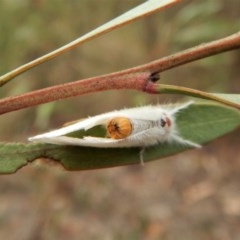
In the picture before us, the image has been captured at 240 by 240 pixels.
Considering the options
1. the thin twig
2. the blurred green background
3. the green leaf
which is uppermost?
the blurred green background

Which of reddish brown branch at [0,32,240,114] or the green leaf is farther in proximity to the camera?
the green leaf

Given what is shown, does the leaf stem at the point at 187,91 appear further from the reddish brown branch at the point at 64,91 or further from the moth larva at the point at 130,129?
the moth larva at the point at 130,129

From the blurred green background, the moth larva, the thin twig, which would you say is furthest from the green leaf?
the blurred green background

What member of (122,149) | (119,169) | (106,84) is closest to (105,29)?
(106,84)

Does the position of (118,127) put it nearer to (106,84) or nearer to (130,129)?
(130,129)

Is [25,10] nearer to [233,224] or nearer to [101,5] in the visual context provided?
[101,5]

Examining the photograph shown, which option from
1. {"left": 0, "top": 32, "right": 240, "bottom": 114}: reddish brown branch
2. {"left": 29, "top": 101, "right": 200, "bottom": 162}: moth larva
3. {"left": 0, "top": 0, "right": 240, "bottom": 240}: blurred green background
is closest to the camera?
{"left": 0, "top": 32, "right": 240, "bottom": 114}: reddish brown branch

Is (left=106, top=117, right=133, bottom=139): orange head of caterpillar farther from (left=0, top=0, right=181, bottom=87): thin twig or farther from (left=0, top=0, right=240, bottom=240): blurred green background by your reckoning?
(left=0, top=0, right=240, bottom=240): blurred green background
